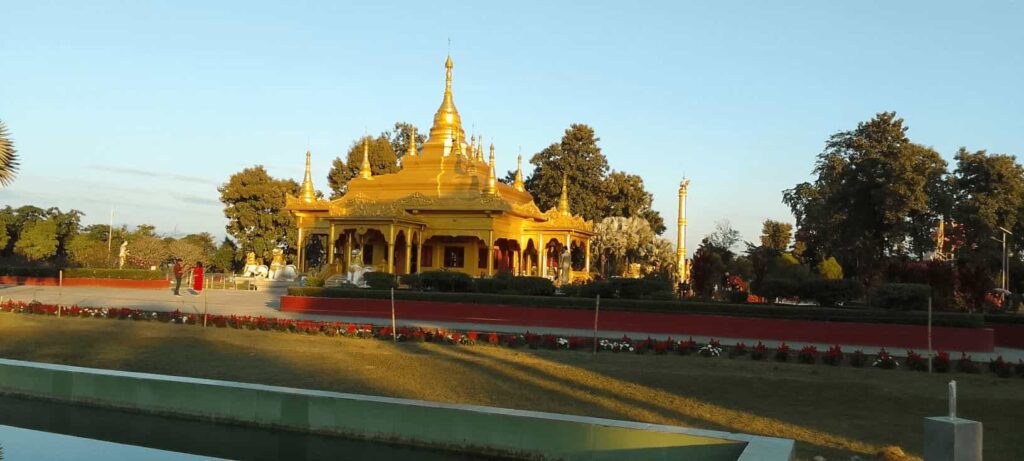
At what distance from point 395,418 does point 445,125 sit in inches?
1623

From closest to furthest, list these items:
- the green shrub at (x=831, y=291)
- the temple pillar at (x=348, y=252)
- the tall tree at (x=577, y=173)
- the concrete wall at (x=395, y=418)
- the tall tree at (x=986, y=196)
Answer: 1. the concrete wall at (x=395, y=418)
2. the green shrub at (x=831, y=291)
3. the temple pillar at (x=348, y=252)
4. the tall tree at (x=986, y=196)
5. the tall tree at (x=577, y=173)

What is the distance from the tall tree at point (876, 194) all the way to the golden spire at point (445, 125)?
21.2 m

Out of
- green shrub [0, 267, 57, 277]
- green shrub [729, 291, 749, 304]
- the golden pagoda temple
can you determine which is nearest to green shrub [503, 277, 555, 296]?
green shrub [729, 291, 749, 304]

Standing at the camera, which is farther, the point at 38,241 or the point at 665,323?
the point at 38,241

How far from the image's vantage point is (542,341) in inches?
734

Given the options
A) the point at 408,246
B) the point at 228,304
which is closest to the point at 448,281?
the point at 228,304

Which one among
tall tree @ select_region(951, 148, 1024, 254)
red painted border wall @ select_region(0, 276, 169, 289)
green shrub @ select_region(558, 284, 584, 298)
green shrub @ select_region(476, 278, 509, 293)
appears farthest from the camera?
tall tree @ select_region(951, 148, 1024, 254)

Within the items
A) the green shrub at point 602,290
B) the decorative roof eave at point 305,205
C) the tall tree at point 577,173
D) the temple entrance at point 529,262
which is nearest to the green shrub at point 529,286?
the green shrub at point 602,290

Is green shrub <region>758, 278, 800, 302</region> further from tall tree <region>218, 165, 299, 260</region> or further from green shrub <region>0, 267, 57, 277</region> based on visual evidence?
tall tree <region>218, 165, 299, 260</region>

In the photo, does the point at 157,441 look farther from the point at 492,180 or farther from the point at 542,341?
the point at 492,180

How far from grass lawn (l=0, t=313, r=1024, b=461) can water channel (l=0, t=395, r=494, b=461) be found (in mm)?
2352

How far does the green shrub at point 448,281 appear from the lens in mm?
28641

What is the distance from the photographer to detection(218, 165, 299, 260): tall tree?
63906 millimetres

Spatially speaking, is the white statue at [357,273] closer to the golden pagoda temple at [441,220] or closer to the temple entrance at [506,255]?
the golden pagoda temple at [441,220]
